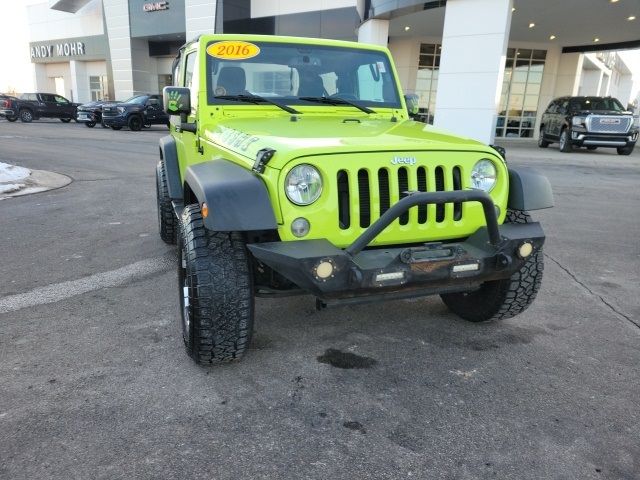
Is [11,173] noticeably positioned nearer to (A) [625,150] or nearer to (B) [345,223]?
(B) [345,223]

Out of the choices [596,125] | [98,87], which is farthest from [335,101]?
[98,87]

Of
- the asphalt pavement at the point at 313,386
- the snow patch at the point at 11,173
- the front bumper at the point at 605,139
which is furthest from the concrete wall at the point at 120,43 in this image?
the asphalt pavement at the point at 313,386

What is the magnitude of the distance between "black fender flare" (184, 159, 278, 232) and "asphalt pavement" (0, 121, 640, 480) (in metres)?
0.92

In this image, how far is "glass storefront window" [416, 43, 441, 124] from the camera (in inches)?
920

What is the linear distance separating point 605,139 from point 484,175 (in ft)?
52.0

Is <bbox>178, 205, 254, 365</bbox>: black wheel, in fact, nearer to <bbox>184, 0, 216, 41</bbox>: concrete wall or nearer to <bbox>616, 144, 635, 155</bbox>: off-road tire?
<bbox>616, 144, 635, 155</bbox>: off-road tire

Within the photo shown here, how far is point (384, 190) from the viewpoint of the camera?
2.68 m

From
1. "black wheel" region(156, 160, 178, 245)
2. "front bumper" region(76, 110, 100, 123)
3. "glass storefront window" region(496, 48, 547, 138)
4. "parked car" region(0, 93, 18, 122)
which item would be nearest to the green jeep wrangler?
"black wheel" region(156, 160, 178, 245)

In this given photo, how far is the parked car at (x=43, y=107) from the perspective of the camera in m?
25.3

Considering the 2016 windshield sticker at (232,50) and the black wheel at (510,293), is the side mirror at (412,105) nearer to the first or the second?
the 2016 windshield sticker at (232,50)

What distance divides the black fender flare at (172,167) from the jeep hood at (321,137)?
90 cm

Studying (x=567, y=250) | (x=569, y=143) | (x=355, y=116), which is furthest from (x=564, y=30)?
(x=355, y=116)

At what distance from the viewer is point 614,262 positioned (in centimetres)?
516

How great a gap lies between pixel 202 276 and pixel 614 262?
445 centimetres
